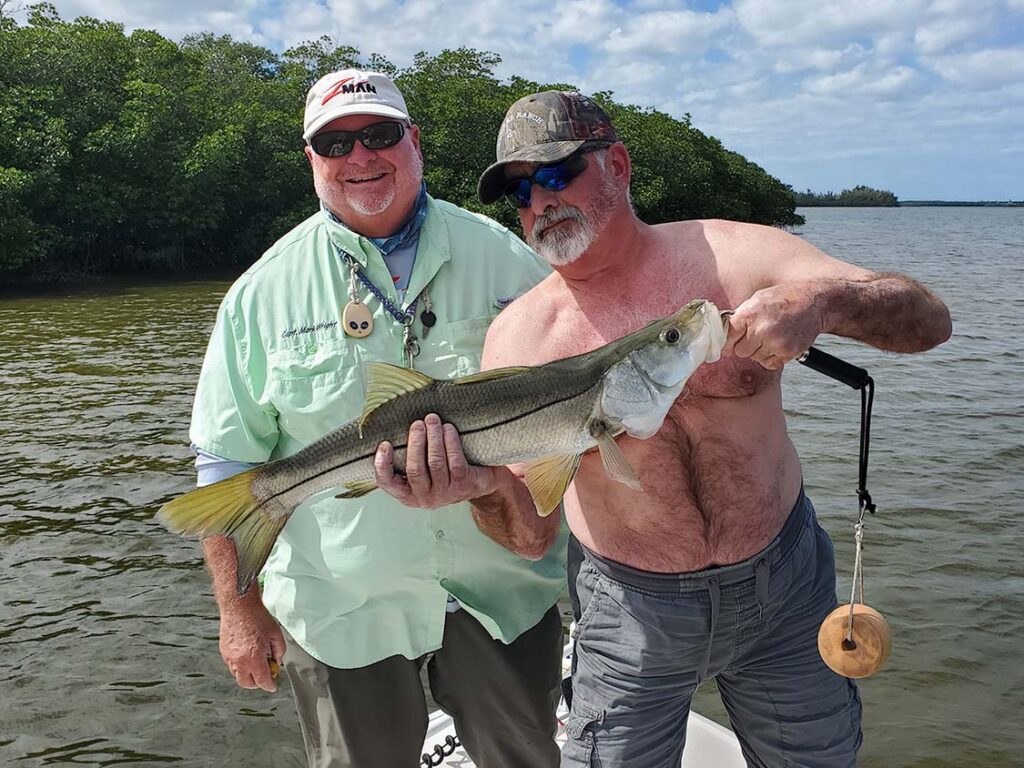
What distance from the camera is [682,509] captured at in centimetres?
311

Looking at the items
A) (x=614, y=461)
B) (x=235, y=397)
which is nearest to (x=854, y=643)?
(x=614, y=461)

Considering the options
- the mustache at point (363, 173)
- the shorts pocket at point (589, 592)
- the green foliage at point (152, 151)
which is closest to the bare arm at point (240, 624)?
the shorts pocket at point (589, 592)

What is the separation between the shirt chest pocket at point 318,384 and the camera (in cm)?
353

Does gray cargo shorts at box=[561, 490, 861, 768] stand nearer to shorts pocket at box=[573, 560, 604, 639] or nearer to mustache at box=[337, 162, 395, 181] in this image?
shorts pocket at box=[573, 560, 604, 639]

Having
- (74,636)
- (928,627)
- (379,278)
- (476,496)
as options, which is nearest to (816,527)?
(476,496)

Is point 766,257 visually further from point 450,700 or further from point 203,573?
point 203,573

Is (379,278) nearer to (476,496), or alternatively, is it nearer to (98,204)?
(476,496)

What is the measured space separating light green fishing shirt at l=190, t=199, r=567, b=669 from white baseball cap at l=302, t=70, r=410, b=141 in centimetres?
42

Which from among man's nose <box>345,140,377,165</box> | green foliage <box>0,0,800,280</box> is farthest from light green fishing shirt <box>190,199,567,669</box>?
green foliage <box>0,0,800,280</box>

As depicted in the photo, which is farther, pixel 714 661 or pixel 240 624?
Result: pixel 240 624

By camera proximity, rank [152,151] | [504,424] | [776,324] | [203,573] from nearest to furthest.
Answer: [776,324], [504,424], [203,573], [152,151]

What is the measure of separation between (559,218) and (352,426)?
1073 millimetres

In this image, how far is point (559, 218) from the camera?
3.22 metres

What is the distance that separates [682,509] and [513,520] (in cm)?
67
